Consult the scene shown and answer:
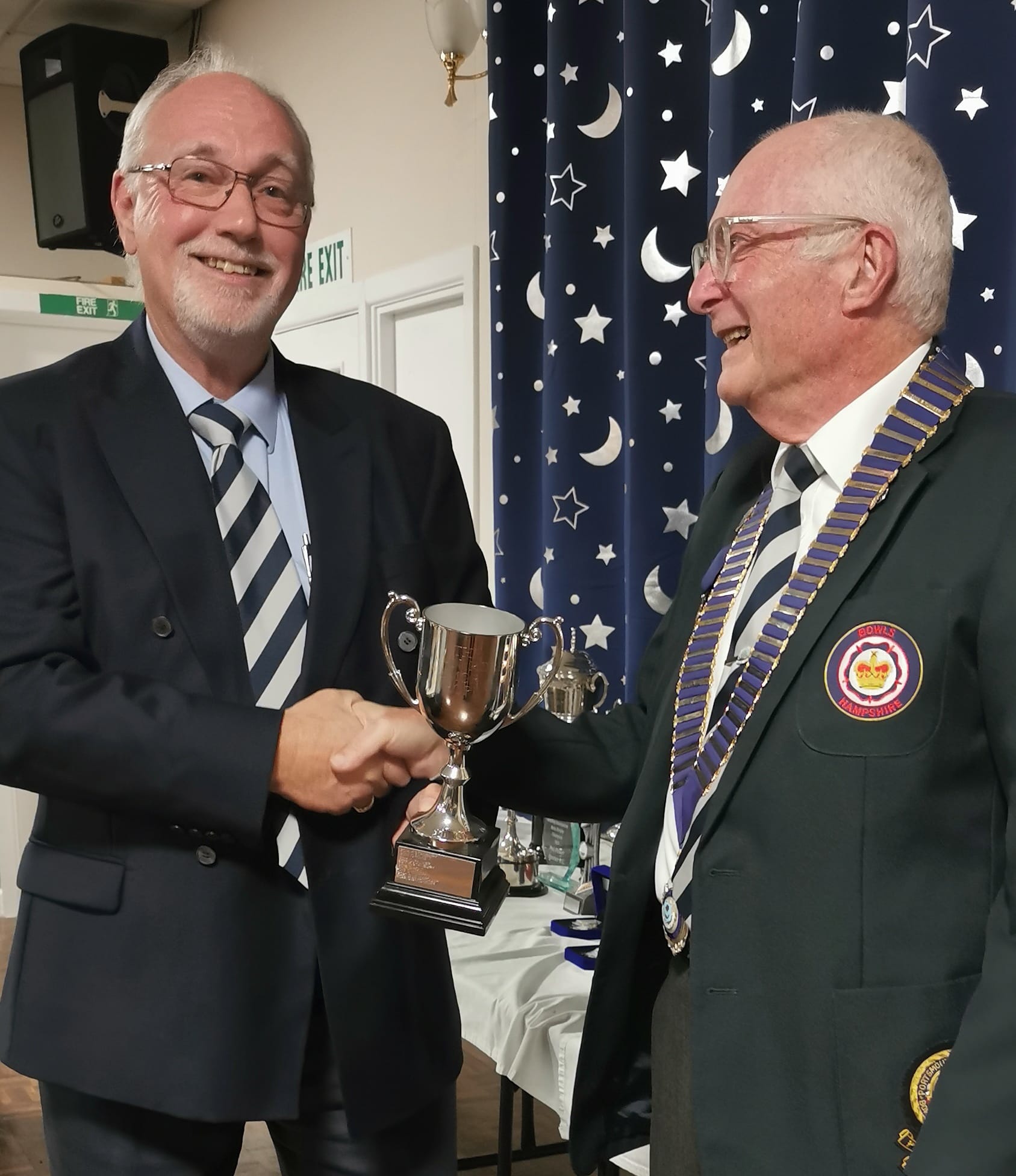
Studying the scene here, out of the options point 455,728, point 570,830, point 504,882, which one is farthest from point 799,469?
point 570,830

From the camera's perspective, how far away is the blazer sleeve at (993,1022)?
1010 millimetres

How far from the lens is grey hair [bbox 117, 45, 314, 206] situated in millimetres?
1532

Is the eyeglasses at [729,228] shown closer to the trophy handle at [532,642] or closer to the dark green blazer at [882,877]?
the dark green blazer at [882,877]

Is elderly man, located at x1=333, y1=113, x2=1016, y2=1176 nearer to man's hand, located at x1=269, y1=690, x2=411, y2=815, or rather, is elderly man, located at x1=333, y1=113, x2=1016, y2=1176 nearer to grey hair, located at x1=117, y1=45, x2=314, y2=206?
man's hand, located at x1=269, y1=690, x2=411, y2=815

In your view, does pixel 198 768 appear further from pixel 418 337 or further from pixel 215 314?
pixel 418 337

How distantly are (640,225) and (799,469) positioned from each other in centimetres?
179

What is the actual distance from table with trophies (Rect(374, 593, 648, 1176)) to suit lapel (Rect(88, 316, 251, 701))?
175 mm

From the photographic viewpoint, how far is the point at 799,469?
1422 mm

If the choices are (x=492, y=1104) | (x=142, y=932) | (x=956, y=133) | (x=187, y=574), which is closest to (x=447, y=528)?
(x=187, y=574)

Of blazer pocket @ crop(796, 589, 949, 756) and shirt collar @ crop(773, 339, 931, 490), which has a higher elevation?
shirt collar @ crop(773, 339, 931, 490)

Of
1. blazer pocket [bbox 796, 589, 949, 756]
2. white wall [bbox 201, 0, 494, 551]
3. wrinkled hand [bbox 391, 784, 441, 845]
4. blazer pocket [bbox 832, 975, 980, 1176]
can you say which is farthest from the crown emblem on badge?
white wall [bbox 201, 0, 494, 551]

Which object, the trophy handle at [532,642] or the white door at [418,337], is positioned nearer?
the trophy handle at [532,642]

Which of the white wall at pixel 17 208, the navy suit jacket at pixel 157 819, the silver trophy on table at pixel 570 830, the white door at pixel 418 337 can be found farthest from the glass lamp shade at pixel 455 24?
the white wall at pixel 17 208

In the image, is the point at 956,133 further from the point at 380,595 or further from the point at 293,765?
the point at 293,765
